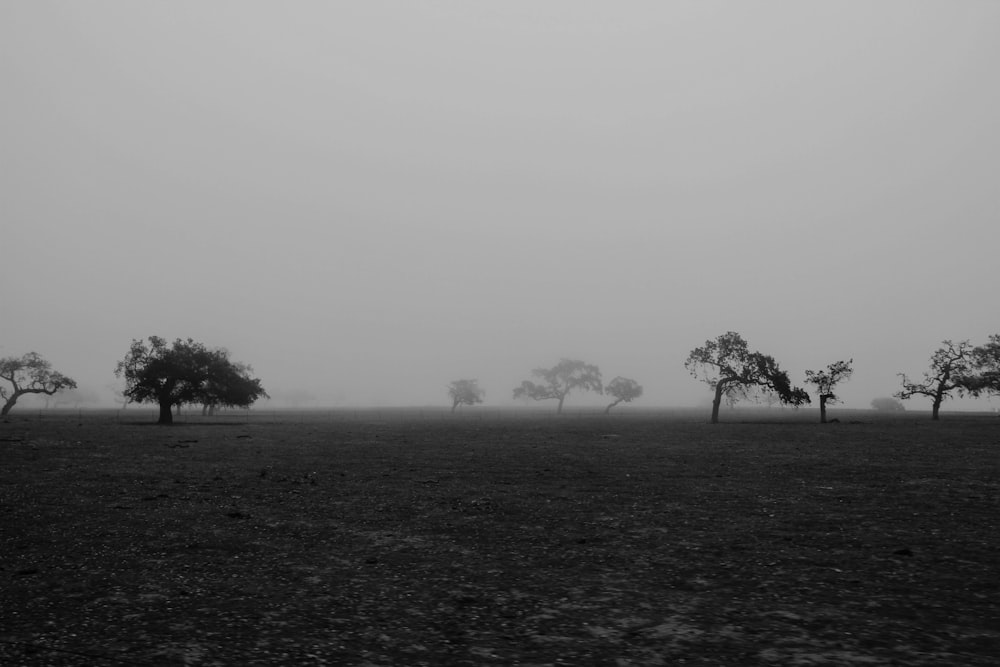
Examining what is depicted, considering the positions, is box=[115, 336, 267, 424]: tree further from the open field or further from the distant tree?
the distant tree

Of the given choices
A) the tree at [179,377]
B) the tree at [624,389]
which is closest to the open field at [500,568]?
the tree at [179,377]

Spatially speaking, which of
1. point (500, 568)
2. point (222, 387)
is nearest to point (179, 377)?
point (222, 387)

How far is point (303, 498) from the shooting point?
22.5 m

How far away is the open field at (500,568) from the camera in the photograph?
8.66 m

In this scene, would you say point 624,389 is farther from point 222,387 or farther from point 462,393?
point 222,387

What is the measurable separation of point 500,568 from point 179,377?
2950 inches

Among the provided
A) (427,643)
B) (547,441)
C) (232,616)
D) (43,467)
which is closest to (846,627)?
(427,643)

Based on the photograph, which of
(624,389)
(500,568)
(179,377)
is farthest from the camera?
(624,389)

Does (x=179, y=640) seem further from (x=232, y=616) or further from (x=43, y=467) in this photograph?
(x=43, y=467)

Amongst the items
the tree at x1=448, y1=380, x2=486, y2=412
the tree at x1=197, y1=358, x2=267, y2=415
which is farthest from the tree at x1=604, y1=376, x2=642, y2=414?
the tree at x1=197, y1=358, x2=267, y2=415

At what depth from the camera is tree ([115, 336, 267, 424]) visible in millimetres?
75375

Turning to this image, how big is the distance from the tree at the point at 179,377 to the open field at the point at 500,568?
5113 cm

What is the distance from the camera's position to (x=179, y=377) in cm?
7644

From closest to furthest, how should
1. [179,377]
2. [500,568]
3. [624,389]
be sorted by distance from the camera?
1. [500,568]
2. [179,377]
3. [624,389]
